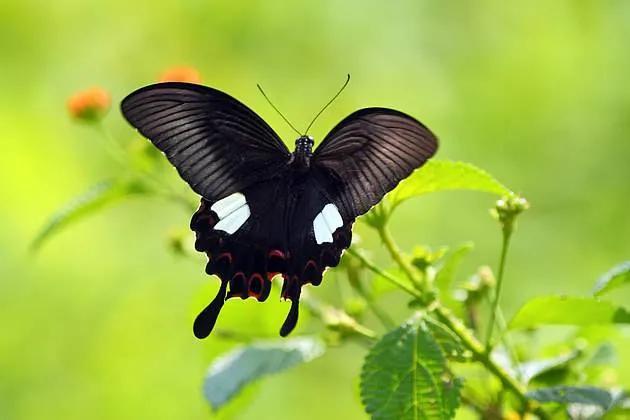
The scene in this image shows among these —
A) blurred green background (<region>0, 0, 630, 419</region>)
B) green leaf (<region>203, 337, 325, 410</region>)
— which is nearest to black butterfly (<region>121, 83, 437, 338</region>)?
green leaf (<region>203, 337, 325, 410</region>)

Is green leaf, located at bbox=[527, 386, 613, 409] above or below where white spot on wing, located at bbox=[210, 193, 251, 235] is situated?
below

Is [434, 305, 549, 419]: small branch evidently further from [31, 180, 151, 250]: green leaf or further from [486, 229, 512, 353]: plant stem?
[31, 180, 151, 250]: green leaf

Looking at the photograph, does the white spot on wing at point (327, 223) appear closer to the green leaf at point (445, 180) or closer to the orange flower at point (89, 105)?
the green leaf at point (445, 180)

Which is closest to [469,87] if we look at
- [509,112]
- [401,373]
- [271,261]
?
[509,112]

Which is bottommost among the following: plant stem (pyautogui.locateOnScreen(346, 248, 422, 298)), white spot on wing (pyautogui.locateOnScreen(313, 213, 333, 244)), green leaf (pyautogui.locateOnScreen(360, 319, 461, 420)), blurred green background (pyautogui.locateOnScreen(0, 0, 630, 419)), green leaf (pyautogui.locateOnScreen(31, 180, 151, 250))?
green leaf (pyautogui.locateOnScreen(360, 319, 461, 420))

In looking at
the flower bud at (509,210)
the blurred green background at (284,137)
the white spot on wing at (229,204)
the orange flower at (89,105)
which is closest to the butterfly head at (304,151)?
the white spot on wing at (229,204)
